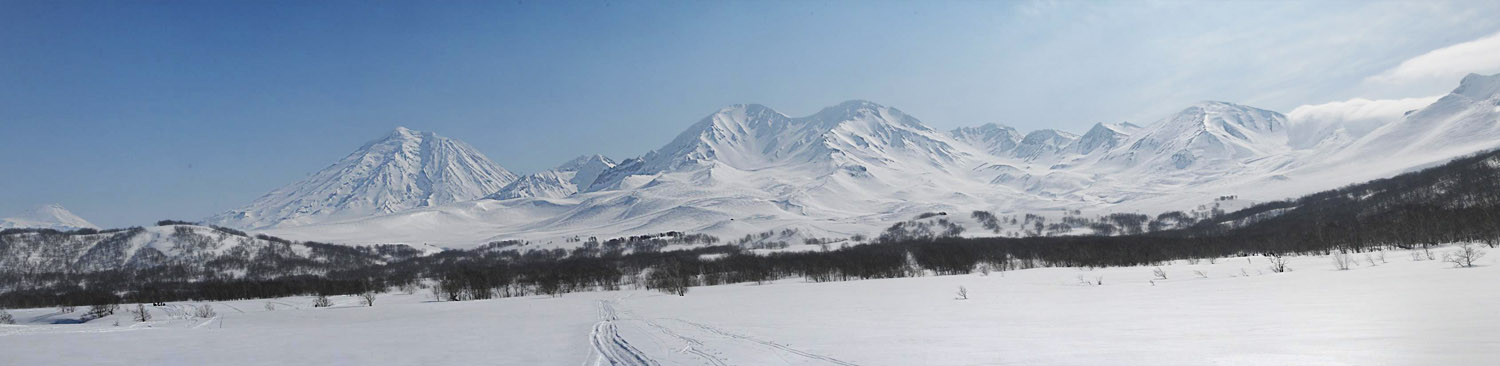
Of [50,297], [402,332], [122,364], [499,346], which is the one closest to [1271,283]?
[499,346]

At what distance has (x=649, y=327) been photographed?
3731 cm

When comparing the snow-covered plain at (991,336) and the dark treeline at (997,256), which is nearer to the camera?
the snow-covered plain at (991,336)

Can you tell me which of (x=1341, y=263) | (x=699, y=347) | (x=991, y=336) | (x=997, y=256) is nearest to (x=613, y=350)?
(x=699, y=347)

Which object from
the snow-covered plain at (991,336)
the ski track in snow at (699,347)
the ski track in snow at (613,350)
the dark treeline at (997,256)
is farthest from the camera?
the dark treeline at (997,256)

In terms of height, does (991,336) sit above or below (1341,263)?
below

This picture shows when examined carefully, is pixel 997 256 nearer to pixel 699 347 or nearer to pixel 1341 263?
pixel 1341 263

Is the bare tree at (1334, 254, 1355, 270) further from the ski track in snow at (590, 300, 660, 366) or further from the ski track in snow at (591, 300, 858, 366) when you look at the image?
the ski track in snow at (590, 300, 660, 366)

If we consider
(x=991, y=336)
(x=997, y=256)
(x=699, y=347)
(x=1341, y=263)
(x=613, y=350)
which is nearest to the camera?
(x=991, y=336)

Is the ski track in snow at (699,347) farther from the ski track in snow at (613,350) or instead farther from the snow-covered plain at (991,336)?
the snow-covered plain at (991,336)

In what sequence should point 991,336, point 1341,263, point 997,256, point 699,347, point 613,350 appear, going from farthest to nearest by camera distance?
point 997,256 < point 1341,263 < point 613,350 < point 699,347 < point 991,336

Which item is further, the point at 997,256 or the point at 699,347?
the point at 997,256

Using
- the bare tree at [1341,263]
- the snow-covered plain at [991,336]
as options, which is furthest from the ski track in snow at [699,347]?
the bare tree at [1341,263]

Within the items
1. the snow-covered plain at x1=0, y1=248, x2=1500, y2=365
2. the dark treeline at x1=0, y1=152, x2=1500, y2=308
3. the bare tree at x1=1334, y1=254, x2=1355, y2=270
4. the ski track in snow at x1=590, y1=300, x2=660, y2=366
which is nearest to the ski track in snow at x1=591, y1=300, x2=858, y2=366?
the ski track in snow at x1=590, y1=300, x2=660, y2=366

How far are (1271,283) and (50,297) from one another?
227 metres
